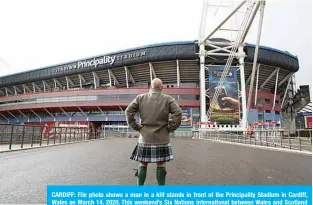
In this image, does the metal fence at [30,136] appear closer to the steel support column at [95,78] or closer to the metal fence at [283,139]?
the metal fence at [283,139]

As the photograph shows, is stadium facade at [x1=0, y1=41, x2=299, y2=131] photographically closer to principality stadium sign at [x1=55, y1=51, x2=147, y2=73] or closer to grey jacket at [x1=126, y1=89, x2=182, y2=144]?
principality stadium sign at [x1=55, y1=51, x2=147, y2=73]

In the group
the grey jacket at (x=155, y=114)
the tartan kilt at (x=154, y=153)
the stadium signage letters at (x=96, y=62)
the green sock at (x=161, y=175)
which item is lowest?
the green sock at (x=161, y=175)

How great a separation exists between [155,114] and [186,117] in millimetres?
39166

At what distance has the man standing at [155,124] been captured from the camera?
2826 mm

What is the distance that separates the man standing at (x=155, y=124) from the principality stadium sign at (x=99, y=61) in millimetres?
39162

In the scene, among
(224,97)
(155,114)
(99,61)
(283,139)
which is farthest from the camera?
(99,61)

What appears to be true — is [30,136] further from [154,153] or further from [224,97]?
[224,97]

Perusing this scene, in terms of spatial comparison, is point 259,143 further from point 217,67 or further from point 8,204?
point 217,67

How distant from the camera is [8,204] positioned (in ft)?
9.21

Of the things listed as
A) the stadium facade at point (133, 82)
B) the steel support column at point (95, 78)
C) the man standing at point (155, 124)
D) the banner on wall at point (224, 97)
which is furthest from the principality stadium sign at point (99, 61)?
the man standing at point (155, 124)

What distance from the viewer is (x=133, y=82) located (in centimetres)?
4841

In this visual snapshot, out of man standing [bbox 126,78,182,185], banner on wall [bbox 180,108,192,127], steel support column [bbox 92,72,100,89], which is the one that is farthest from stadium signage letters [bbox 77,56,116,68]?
man standing [bbox 126,78,182,185]

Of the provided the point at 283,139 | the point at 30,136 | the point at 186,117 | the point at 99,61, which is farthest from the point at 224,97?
the point at 30,136

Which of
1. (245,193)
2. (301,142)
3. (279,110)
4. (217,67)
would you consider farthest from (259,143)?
(279,110)
